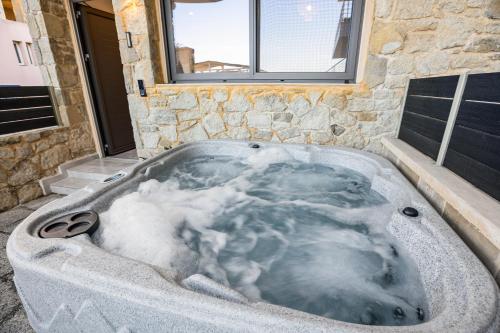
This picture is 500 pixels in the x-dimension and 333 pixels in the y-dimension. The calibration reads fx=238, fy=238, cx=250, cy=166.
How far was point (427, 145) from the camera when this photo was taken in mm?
1555

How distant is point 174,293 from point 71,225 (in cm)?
76

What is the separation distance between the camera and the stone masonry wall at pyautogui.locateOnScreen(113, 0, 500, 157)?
182 centimetres

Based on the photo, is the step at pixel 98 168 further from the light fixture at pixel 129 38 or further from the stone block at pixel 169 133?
the light fixture at pixel 129 38

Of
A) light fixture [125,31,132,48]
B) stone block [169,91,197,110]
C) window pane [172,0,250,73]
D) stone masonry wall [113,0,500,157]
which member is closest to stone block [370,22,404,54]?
stone masonry wall [113,0,500,157]

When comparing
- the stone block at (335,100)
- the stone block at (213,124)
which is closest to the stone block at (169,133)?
the stone block at (213,124)

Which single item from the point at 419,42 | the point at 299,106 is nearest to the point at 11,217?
the point at 299,106

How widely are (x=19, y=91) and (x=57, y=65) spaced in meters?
0.50

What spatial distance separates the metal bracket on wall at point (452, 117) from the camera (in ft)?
4.07

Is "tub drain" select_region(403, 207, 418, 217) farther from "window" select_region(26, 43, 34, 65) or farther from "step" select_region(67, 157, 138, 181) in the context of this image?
"window" select_region(26, 43, 34, 65)

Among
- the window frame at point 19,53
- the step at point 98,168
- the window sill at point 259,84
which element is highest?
the window frame at point 19,53

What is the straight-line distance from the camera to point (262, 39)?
7.95 ft

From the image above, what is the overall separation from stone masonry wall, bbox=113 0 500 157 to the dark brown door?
30.4 inches

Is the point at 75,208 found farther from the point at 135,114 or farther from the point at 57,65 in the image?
the point at 57,65

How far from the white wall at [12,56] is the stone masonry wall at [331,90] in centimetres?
459
